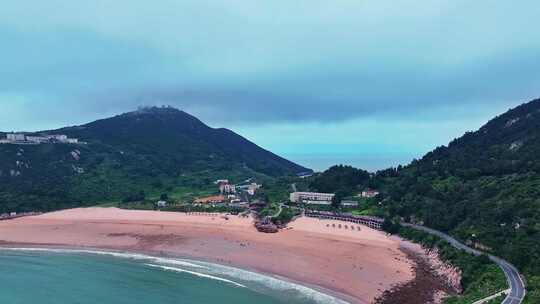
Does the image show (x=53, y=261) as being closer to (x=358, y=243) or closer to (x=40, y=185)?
(x=358, y=243)

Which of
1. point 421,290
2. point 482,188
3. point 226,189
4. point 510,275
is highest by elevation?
point 226,189

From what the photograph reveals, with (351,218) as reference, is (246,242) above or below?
below

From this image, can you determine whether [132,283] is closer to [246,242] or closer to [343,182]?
[246,242]

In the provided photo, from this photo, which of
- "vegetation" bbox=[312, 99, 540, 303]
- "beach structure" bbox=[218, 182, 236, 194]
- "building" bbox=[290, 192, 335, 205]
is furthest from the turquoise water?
"beach structure" bbox=[218, 182, 236, 194]

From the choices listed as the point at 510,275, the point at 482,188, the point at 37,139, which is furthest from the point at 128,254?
the point at 37,139

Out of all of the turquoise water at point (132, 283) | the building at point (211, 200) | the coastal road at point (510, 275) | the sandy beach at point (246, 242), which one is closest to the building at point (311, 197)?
the sandy beach at point (246, 242)

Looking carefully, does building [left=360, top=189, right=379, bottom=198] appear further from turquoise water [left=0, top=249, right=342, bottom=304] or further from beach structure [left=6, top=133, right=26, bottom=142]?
beach structure [left=6, top=133, right=26, bottom=142]

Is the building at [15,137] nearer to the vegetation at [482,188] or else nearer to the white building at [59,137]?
the white building at [59,137]
